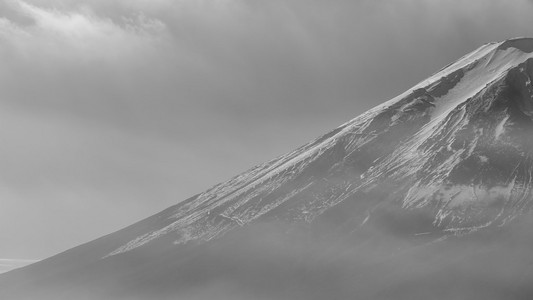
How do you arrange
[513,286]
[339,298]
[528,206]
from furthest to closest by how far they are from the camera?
[528,206]
[339,298]
[513,286]

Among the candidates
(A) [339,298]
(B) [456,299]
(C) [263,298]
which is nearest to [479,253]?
(B) [456,299]

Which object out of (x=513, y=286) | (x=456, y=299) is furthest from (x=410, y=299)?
(x=513, y=286)

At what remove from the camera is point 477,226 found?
647 ft

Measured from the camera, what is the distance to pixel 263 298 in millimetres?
197000

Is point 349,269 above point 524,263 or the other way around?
above

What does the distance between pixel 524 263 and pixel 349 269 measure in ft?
126

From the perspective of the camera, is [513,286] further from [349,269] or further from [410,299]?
[349,269]

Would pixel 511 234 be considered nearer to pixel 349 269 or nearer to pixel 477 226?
pixel 477 226

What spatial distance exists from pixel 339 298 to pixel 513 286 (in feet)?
119

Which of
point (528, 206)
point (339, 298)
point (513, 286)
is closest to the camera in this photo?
point (513, 286)

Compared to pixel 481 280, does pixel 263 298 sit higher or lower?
higher

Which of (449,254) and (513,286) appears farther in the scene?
(449,254)

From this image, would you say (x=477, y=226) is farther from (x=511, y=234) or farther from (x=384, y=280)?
(x=384, y=280)

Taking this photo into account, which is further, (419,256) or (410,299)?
(419,256)
